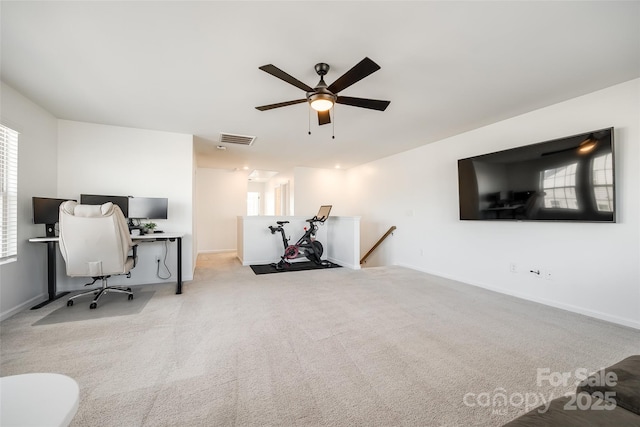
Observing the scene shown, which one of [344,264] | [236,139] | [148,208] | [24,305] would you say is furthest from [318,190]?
[24,305]

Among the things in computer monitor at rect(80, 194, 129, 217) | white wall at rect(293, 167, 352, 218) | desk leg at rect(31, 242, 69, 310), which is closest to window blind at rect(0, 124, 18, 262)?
desk leg at rect(31, 242, 69, 310)

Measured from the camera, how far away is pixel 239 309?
3.00 metres

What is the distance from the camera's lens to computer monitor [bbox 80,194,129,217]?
358 cm

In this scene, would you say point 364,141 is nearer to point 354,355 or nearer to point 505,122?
point 505,122

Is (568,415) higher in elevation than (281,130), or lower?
lower

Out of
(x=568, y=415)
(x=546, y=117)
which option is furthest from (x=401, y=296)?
(x=546, y=117)

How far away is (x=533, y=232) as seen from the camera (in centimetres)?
336

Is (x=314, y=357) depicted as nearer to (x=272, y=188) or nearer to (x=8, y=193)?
(x=8, y=193)

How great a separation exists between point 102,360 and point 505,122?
523 cm

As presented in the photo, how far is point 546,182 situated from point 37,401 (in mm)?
4306

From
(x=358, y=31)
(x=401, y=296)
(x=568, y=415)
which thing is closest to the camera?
(x=568, y=415)

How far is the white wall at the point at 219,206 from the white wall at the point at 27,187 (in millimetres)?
3904

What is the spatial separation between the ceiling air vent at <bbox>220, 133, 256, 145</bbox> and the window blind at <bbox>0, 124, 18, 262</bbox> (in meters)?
2.35

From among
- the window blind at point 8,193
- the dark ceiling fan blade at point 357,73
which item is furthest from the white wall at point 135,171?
the dark ceiling fan blade at point 357,73
